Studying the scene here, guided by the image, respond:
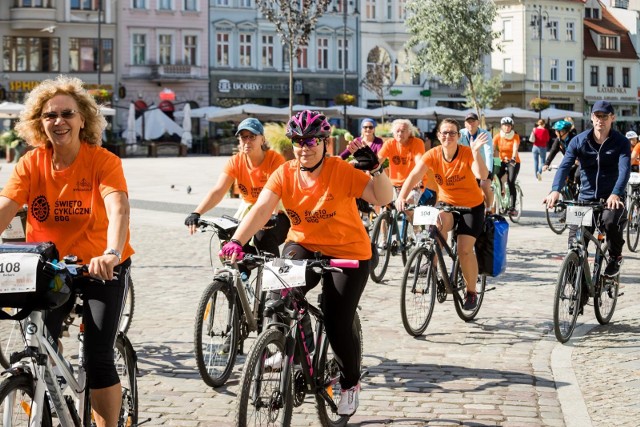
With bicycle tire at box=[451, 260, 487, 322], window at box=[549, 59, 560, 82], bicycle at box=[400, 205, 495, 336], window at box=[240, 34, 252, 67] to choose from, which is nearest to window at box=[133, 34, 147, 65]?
window at box=[240, 34, 252, 67]

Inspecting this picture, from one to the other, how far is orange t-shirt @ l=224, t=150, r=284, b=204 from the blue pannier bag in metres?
2.17

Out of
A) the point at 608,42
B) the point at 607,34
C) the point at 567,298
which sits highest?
the point at 607,34

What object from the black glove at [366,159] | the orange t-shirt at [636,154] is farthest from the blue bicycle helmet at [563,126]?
the black glove at [366,159]

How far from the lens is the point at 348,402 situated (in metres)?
5.91

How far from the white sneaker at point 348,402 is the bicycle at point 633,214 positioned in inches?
411

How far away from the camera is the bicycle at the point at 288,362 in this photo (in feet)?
16.3

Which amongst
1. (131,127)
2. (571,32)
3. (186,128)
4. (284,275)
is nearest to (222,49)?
(186,128)

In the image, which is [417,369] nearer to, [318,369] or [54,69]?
[318,369]

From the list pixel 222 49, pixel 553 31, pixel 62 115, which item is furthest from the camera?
pixel 553 31

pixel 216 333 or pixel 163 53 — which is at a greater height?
pixel 163 53

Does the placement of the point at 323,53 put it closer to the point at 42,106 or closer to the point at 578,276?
the point at 578,276

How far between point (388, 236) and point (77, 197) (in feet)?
26.9

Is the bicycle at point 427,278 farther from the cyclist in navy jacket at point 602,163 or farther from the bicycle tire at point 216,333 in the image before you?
the bicycle tire at point 216,333

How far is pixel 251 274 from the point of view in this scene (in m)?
7.96
